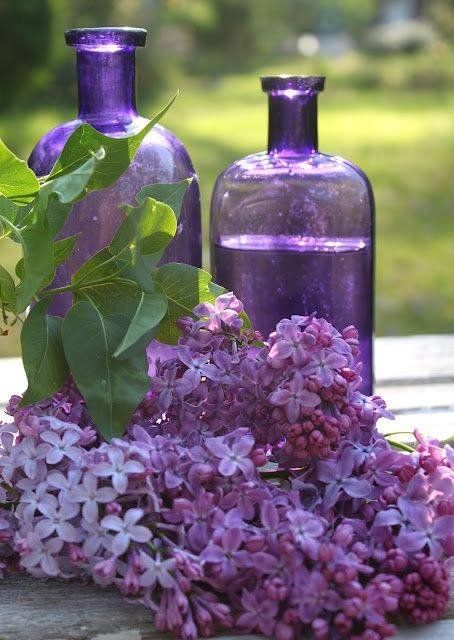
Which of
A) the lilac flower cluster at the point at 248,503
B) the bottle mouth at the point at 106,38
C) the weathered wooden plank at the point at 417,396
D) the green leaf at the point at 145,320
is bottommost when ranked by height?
the weathered wooden plank at the point at 417,396

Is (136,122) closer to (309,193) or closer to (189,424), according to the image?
(309,193)

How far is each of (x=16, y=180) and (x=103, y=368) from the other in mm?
140

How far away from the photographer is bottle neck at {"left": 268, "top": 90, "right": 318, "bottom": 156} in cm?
96

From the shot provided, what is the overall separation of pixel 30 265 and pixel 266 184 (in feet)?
1.07

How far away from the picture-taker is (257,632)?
25.0 inches

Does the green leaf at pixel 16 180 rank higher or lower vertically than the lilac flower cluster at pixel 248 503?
higher

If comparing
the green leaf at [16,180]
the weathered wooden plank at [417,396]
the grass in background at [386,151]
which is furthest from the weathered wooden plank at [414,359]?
the grass in background at [386,151]

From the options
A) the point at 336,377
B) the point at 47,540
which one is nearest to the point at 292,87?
the point at 336,377

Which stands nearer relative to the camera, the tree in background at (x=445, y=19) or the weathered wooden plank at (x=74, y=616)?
the weathered wooden plank at (x=74, y=616)

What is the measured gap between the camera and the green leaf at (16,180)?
0.74 m

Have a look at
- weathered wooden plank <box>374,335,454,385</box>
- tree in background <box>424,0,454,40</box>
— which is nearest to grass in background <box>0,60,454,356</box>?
tree in background <box>424,0,454,40</box>

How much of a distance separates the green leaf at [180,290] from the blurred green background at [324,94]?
7.46ft

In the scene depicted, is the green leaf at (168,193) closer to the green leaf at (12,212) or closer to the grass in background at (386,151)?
the green leaf at (12,212)

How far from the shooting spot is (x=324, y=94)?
295 inches
